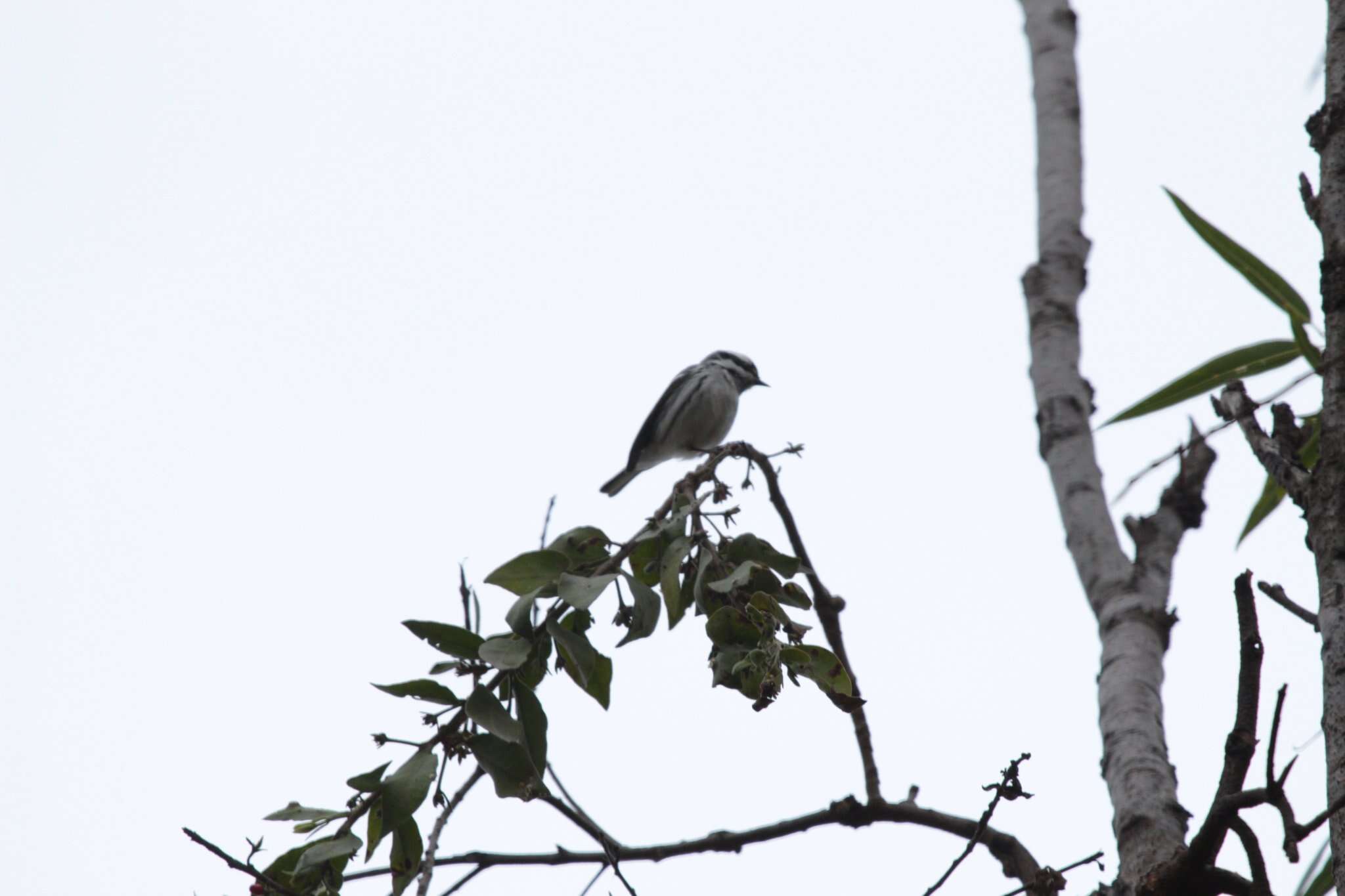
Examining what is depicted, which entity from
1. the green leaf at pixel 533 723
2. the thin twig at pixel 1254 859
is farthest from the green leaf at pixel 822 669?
the thin twig at pixel 1254 859

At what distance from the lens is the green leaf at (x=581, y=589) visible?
2475 millimetres

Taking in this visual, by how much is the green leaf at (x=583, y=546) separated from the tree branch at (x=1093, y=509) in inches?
48.7

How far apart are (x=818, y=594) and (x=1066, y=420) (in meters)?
1.01

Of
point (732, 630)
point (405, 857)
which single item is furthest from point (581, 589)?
point (405, 857)

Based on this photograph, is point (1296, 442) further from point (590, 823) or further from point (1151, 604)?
point (590, 823)

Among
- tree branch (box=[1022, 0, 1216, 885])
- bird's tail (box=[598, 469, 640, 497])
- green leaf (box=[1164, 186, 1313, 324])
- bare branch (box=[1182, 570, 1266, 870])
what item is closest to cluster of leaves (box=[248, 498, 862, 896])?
bare branch (box=[1182, 570, 1266, 870])

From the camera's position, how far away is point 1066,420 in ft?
13.2

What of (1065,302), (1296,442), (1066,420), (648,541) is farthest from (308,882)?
(1065,302)

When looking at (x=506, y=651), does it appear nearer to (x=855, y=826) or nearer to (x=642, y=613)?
(x=642, y=613)

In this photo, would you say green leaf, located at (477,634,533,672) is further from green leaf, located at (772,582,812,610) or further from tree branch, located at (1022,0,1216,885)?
tree branch, located at (1022,0,1216,885)

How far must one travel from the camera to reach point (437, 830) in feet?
7.77

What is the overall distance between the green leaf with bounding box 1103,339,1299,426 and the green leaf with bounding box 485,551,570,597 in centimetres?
258

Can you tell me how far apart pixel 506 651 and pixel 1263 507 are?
302cm

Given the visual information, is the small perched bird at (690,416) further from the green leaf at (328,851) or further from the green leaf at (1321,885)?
the green leaf at (328,851)
